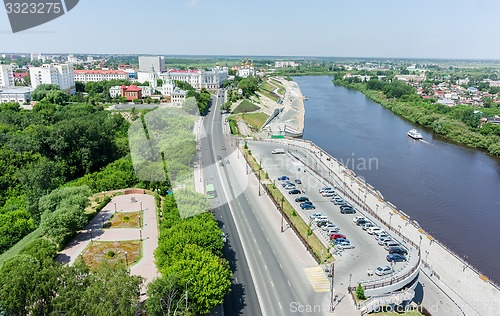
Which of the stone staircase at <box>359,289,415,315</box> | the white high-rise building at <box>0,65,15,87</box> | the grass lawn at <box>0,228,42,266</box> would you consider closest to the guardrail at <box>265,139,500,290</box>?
the stone staircase at <box>359,289,415,315</box>

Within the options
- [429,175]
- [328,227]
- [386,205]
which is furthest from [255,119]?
[328,227]

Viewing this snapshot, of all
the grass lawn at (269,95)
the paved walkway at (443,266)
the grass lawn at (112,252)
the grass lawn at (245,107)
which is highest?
the grass lawn at (269,95)

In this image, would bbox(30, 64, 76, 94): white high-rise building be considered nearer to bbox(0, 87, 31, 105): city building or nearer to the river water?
bbox(0, 87, 31, 105): city building

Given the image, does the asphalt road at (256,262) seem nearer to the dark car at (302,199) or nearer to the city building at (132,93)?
the dark car at (302,199)

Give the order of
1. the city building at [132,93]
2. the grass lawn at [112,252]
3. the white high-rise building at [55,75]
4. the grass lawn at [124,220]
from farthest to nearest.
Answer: the white high-rise building at [55,75] → the city building at [132,93] → the grass lawn at [124,220] → the grass lawn at [112,252]

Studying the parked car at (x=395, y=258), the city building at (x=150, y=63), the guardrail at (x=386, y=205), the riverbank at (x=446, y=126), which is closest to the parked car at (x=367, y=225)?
the guardrail at (x=386, y=205)

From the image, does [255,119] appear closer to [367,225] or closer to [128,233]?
[367,225]

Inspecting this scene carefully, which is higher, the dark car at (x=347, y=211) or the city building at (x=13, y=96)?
the city building at (x=13, y=96)
